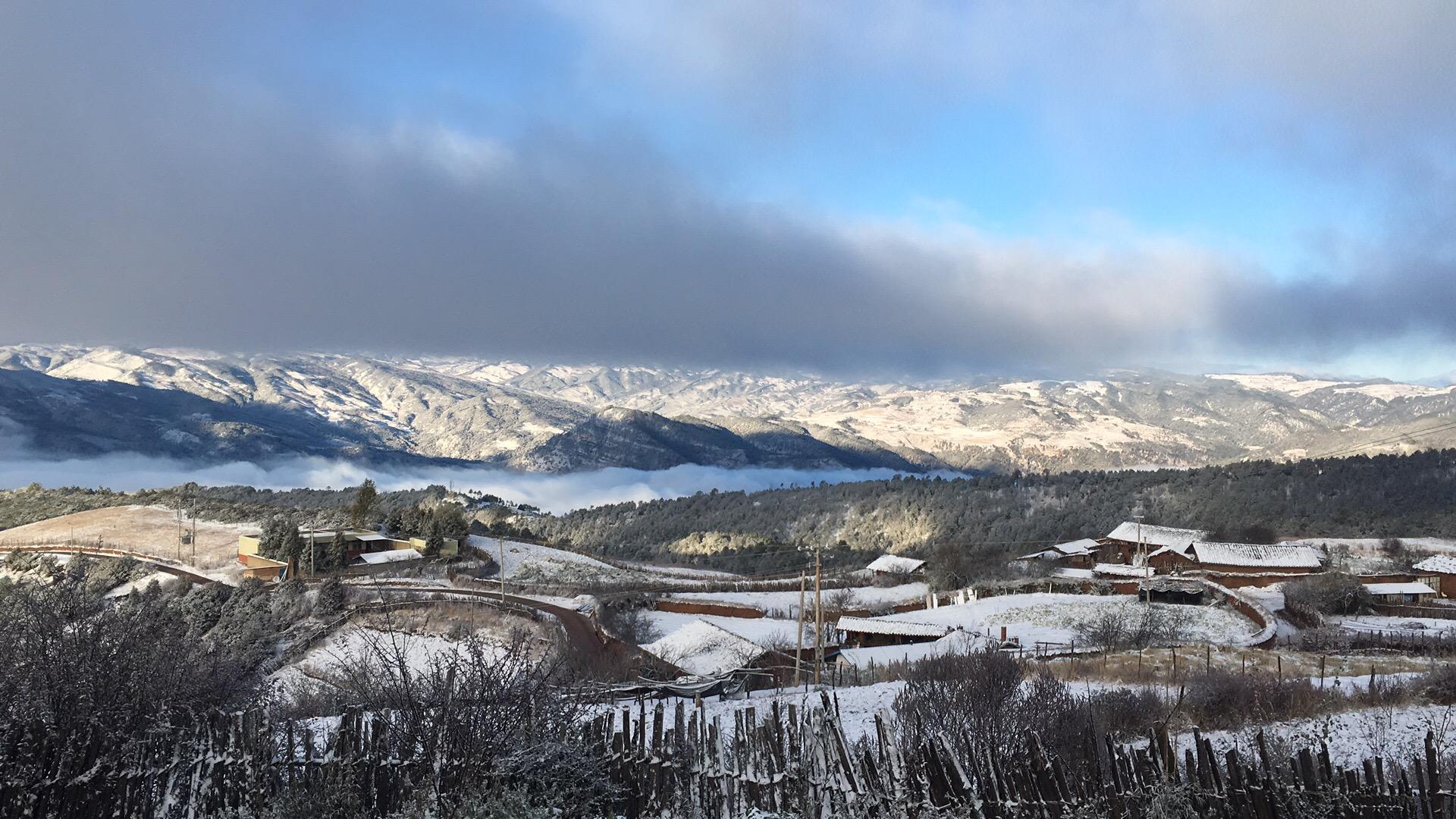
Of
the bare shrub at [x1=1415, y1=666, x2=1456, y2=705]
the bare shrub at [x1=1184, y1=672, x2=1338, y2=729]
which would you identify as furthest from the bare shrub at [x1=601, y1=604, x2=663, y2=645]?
the bare shrub at [x1=1415, y1=666, x2=1456, y2=705]

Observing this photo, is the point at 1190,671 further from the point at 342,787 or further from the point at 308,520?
the point at 308,520

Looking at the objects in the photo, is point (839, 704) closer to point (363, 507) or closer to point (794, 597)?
point (794, 597)

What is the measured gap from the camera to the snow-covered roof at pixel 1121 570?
58906 mm

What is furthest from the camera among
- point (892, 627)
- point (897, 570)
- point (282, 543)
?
point (897, 570)

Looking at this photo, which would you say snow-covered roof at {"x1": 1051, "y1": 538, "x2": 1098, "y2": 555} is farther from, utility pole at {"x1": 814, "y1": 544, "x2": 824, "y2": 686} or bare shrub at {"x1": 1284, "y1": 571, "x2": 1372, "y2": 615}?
utility pole at {"x1": 814, "y1": 544, "x2": 824, "y2": 686}

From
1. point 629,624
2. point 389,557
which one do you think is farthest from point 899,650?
point 389,557

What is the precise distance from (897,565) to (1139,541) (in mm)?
18312

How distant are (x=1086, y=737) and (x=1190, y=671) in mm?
17787

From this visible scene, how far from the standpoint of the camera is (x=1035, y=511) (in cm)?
10444

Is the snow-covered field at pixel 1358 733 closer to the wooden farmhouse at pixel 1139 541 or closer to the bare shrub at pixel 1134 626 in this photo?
the bare shrub at pixel 1134 626

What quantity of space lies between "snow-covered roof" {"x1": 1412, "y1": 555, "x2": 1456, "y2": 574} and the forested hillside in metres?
16.9

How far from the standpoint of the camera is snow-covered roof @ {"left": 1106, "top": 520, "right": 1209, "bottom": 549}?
67.9 m

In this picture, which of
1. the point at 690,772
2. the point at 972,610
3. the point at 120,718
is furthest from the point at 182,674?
the point at 972,610

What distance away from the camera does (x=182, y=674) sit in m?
12.8
